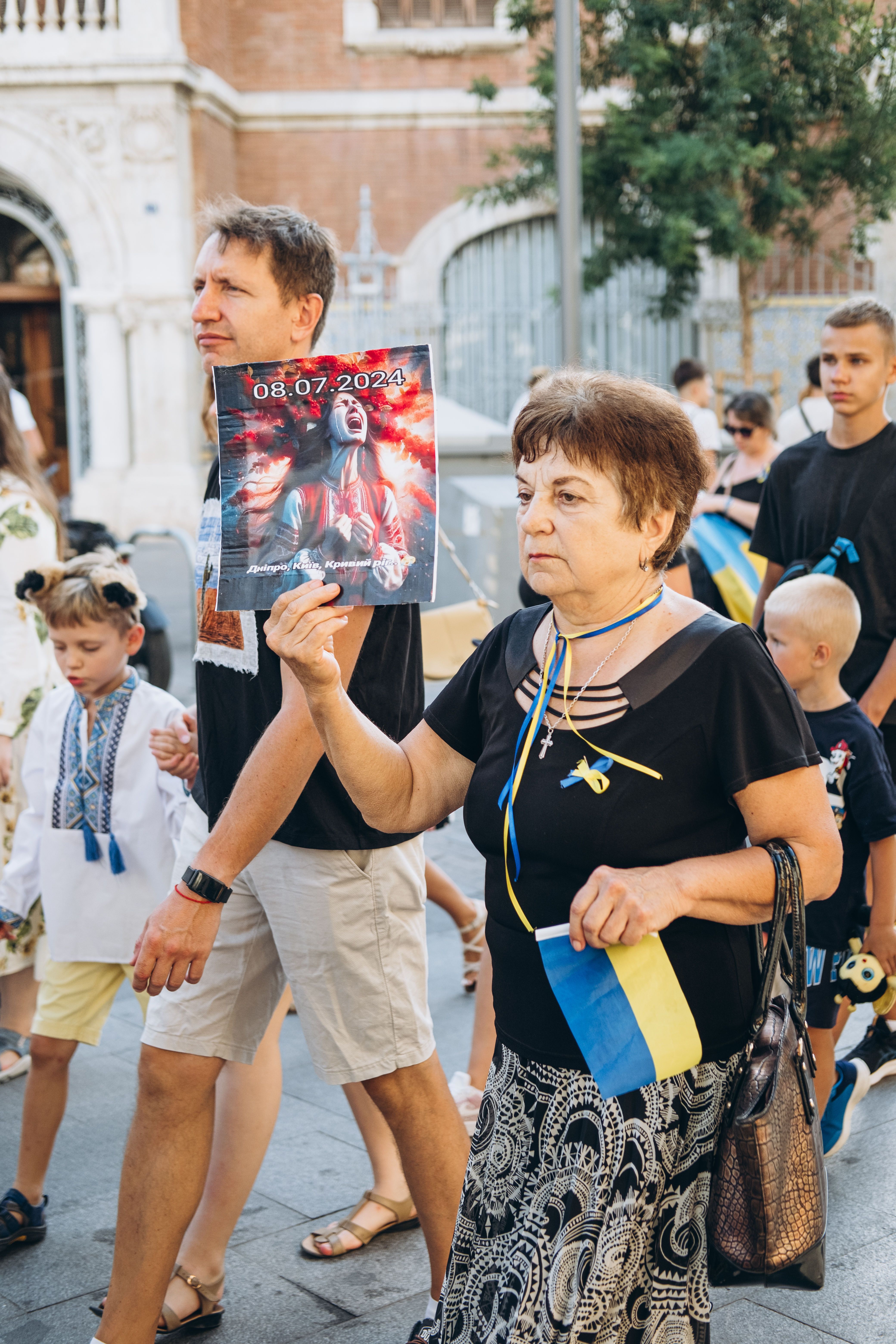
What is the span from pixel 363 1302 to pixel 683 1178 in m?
1.26

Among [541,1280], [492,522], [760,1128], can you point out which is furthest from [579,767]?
[492,522]

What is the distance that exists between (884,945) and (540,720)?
1684mm

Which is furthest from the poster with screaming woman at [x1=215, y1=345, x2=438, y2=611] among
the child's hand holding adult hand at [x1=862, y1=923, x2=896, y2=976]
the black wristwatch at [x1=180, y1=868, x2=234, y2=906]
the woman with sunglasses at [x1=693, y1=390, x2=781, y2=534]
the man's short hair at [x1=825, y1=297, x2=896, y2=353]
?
the woman with sunglasses at [x1=693, y1=390, x2=781, y2=534]

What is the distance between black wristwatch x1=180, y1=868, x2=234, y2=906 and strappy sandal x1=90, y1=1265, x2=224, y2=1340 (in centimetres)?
98

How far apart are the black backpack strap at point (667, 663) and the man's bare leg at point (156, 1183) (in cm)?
118

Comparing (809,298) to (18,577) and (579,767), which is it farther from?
(579,767)

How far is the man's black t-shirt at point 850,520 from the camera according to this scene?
4023mm

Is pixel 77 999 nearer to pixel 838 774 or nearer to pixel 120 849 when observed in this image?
pixel 120 849

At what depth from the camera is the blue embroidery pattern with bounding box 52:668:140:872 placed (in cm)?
349

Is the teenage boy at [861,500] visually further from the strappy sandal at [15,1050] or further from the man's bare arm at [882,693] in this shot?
the strappy sandal at [15,1050]

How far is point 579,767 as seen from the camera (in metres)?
1.99

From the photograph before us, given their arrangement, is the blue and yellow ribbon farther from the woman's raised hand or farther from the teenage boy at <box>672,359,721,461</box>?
the teenage boy at <box>672,359,721,461</box>

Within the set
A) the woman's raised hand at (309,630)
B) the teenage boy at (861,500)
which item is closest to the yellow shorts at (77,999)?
the woman's raised hand at (309,630)

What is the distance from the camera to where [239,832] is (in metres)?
2.35
